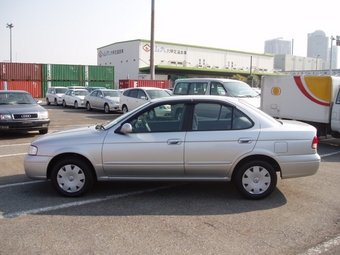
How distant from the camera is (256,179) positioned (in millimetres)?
5727

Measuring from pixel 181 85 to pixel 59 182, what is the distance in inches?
380

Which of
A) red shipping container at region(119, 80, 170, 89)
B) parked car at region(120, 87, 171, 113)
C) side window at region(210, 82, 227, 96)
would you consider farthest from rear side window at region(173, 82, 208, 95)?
red shipping container at region(119, 80, 170, 89)

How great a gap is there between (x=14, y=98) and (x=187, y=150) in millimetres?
8970

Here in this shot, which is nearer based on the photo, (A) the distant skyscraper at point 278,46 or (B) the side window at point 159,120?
(B) the side window at point 159,120

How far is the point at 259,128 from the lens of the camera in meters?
5.69

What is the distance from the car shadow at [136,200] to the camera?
5.27m

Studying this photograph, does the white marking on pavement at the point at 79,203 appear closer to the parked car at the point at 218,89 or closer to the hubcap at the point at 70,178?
the hubcap at the point at 70,178

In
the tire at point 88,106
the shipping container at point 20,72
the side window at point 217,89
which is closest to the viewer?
the side window at point 217,89

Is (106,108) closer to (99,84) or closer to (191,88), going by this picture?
(191,88)

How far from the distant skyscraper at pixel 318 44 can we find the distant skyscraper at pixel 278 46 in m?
27.9

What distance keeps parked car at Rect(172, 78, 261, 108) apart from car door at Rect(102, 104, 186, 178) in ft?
27.8

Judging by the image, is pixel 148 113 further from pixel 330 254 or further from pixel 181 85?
pixel 181 85

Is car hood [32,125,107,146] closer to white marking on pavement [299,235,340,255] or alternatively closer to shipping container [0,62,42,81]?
white marking on pavement [299,235,340,255]

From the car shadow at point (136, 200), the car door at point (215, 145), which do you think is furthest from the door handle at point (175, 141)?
the car shadow at point (136, 200)
